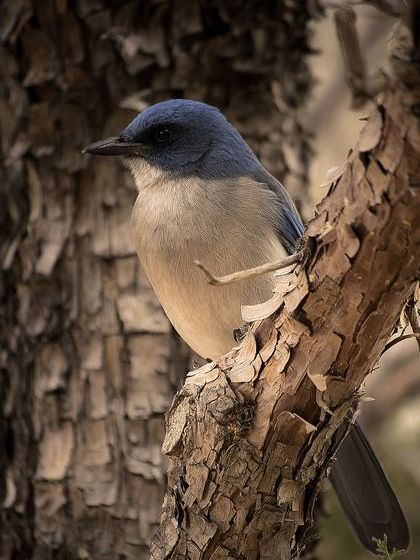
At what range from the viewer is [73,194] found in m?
5.02

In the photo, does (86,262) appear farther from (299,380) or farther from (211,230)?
(299,380)

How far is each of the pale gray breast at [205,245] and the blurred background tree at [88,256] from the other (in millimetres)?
664

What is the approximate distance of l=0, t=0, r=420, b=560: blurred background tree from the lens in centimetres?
488

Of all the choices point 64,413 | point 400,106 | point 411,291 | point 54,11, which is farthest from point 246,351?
point 54,11

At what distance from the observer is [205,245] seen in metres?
Result: 4.12

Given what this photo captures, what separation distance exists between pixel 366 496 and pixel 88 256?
1932mm

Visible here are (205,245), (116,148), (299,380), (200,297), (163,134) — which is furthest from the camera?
(163,134)

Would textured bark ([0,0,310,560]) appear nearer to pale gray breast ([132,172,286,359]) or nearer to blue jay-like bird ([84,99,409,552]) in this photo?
blue jay-like bird ([84,99,409,552])

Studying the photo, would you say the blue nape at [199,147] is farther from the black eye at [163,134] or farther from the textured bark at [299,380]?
the textured bark at [299,380]

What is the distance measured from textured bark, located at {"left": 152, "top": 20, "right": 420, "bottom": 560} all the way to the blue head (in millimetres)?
1442

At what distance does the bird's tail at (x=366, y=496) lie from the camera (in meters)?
4.07

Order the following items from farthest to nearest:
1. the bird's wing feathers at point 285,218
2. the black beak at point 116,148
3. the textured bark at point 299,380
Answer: the bird's wing feathers at point 285,218
the black beak at point 116,148
the textured bark at point 299,380

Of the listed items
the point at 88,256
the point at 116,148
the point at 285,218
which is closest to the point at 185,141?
the point at 116,148

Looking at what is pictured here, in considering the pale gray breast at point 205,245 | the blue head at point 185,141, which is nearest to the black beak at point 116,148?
the blue head at point 185,141
